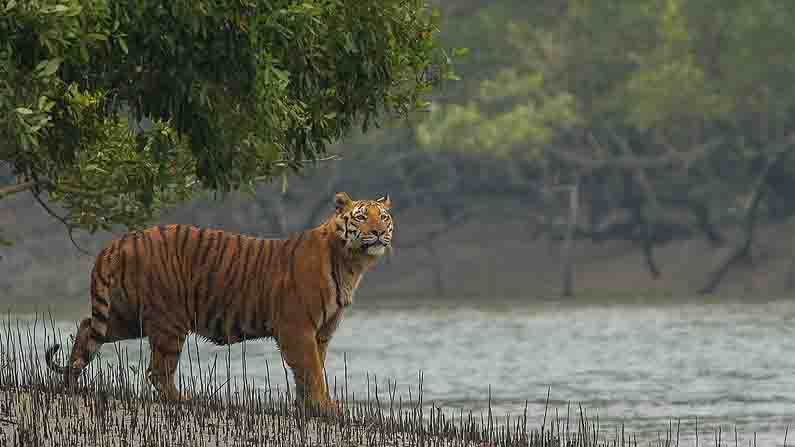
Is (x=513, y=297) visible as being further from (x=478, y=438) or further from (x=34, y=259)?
(x=478, y=438)

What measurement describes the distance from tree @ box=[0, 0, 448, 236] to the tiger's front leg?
1314mm

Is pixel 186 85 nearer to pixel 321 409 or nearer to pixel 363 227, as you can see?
pixel 363 227

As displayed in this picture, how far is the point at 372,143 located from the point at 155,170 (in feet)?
138

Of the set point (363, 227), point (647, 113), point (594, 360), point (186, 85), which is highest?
point (647, 113)

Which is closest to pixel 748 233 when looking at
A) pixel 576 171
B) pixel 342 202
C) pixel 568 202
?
pixel 576 171

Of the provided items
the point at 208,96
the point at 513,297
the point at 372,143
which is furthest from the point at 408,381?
the point at 372,143

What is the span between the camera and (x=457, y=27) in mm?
58688

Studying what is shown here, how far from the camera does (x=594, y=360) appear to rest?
99.6ft

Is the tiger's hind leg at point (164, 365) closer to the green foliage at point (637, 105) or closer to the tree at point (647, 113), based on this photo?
the tree at point (647, 113)

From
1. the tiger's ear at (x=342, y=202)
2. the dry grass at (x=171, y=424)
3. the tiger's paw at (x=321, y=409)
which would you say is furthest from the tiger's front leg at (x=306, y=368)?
the tiger's ear at (x=342, y=202)

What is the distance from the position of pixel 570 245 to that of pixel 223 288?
123 ft

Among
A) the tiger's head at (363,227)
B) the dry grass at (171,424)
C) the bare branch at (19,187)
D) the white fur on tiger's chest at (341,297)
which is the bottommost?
the dry grass at (171,424)

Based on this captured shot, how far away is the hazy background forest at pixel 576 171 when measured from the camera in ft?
170

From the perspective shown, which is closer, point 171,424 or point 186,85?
point 186,85
